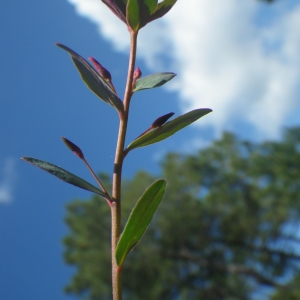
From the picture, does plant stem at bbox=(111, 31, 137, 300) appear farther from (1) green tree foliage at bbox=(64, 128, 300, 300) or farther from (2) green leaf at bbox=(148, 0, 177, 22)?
(1) green tree foliage at bbox=(64, 128, 300, 300)

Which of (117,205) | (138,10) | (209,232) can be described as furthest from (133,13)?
(209,232)

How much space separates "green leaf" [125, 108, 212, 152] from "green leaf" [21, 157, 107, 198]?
0.03 m

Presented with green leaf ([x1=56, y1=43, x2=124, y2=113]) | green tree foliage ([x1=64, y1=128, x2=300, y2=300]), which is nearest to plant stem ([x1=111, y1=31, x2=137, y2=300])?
green leaf ([x1=56, y1=43, x2=124, y2=113])

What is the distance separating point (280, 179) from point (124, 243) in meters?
6.48

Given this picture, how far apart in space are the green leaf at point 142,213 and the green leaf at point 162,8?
0.10 meters

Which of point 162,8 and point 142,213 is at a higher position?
point 162,8

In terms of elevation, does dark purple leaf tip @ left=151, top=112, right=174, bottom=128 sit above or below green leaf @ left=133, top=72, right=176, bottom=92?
below

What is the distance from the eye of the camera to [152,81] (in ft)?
0.90

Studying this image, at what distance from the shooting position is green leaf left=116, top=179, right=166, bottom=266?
228 millimetres

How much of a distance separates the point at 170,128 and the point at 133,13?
0.21ft

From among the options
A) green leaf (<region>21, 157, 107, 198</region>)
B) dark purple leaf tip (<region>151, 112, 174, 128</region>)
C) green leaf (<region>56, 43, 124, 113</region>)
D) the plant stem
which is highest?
green leaf (<region>56, 43, 124, 113</region>)

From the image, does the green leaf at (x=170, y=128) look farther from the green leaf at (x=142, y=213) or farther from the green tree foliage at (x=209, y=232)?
the green tree foliage at (x=209, y=232)

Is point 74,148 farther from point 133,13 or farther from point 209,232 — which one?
point 209,232

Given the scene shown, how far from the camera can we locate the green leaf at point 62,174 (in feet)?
0.78
